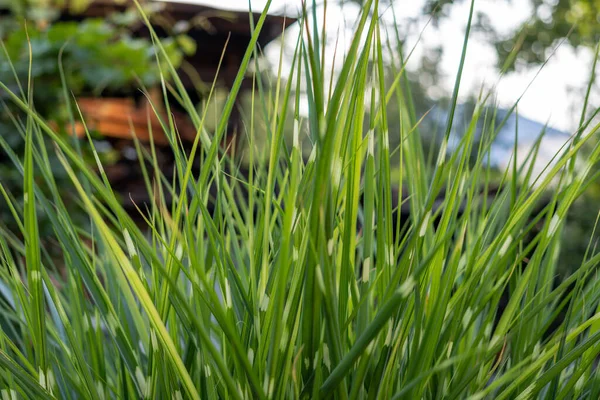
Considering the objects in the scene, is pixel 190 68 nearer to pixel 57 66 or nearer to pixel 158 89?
pixel 158 89

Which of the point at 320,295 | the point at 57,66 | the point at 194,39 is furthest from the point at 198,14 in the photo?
the point at 320,295

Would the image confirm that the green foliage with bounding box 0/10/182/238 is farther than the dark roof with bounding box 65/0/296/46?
No

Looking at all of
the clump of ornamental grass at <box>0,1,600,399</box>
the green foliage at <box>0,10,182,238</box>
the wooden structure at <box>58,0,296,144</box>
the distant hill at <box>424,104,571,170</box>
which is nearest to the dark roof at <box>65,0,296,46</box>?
the wooden structure at <box>58,0,296,144</box>

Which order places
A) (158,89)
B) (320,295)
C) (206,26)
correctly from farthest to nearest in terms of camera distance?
(158,89), (206,26), (320,295)

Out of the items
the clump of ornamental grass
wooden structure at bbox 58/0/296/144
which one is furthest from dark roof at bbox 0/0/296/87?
the clump of ornamental grass

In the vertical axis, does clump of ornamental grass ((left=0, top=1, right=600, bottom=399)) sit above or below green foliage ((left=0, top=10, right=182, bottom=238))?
above

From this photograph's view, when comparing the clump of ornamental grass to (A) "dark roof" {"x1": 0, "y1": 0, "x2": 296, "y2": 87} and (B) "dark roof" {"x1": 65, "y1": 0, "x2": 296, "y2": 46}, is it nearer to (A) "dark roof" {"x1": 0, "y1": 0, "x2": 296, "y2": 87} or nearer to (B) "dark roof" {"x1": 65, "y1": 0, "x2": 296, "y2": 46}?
(A) "dark roof" {"x1": 0, "y1": 0, "x2": 296, "y2": 87}

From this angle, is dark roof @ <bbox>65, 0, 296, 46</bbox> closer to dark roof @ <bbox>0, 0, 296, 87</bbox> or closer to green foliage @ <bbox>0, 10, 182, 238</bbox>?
dark roof @ <bbox>0, 0, 296, 87</bbox>

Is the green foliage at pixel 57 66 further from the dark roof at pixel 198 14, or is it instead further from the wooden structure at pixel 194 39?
the dark roof at pixel 198 14

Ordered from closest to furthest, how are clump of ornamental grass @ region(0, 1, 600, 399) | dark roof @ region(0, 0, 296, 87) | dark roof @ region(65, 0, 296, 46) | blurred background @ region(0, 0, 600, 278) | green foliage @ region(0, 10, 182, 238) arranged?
clump of ornamental grass @ region(0, 1, 600, 399) < blurred background @ region(0, 0, 600, 278) < green foliage @ region(0, 10, 182, 238) < dark roof @ region(0, 0, 296, 87) < dark roof @ region(65, 0, 296, 46)

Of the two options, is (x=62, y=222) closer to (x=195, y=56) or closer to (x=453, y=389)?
(x=453, y=389)

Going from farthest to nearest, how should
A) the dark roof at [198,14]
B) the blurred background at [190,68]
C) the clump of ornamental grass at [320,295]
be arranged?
the dark roof at [198,14], the blurred background at [190,68], the clump of ornamental grass at [320,295]

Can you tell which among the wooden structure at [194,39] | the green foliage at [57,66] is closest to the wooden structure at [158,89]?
the wooden structure at [194,39]

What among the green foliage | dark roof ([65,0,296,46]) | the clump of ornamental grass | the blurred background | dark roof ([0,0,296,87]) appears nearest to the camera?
the clump of ornamental grass
